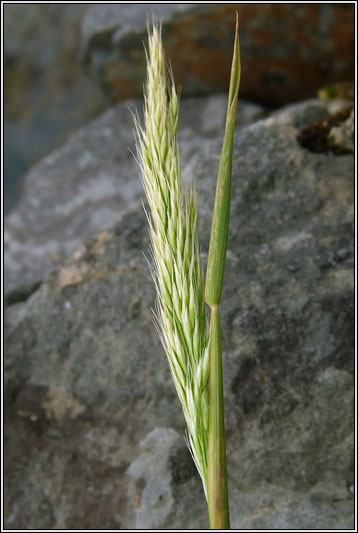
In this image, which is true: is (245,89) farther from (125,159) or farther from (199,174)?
(199,174)

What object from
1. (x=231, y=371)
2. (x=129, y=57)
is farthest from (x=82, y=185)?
(x=231, y=371)

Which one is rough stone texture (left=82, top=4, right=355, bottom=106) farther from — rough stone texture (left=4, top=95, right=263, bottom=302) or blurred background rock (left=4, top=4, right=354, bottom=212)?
rough stone texture (left=4, top=95, right=263, bottom=302)

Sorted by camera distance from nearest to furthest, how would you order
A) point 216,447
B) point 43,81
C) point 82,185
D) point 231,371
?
point 216,447 < point 231,371 < point 82,185 < point 43,81

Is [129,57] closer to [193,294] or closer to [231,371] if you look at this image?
[231,371]

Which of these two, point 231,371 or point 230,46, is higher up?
point 230,46

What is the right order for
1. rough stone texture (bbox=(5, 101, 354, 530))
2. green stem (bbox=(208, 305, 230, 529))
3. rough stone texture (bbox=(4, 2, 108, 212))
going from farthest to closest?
rough stone texture (bbox=(4, 2, 108, 212)) < rough stone texture (bbox=(5, 101, 354, 530)) < green stem (bbox=(208, 305, 230, 529))

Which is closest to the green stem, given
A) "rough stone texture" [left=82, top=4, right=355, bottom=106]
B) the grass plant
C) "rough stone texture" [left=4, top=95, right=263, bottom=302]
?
the grass plant
